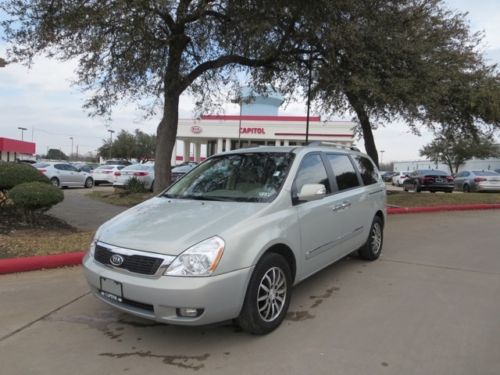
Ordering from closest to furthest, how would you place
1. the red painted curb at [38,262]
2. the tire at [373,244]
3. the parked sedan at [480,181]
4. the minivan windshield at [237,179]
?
the minivan windshield at [237,179] → the red painted curb at [38,262] → the tire at [373,244] → the parked sedan at [480,181]

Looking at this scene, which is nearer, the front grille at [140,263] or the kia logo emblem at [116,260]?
the front grille at [140,263]

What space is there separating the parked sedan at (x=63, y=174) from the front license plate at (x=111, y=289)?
761 inches

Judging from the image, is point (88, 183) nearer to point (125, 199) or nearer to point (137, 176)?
point (137, 176)

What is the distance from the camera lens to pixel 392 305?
4805mm

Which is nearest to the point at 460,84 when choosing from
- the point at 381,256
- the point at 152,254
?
the point at 381,256

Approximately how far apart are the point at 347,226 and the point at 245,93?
9630 millimetres

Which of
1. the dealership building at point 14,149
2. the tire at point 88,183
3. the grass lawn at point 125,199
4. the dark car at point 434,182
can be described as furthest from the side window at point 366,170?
the dealership building at point 14,149

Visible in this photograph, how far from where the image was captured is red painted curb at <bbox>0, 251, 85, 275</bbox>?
5914mm

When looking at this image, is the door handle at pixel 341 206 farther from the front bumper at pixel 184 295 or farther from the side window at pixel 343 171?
the front bumper at pixel 184 295

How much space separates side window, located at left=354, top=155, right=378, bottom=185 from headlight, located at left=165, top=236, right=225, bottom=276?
11.9 feet

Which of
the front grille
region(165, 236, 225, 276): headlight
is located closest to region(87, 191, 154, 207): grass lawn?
the front grille

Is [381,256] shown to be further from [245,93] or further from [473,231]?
[245,93]

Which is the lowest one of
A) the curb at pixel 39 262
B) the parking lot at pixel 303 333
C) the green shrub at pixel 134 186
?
the parking lot at pixel 303 333

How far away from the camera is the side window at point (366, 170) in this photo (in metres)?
6.54
